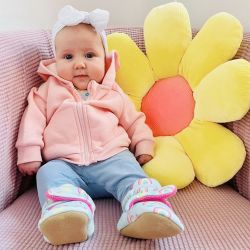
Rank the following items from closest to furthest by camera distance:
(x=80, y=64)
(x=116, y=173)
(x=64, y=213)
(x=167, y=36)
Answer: (x=64, y=213) < (x=116, y=173) < (x=80, y=64) < (x=167, y=36)

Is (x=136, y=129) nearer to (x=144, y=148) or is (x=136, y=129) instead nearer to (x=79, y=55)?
(x=144, y=148)

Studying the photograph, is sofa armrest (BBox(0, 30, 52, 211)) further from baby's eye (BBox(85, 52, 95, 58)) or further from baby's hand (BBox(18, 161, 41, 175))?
baby's eye (BBox(85, 52, 95, 58))

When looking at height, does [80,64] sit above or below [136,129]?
above

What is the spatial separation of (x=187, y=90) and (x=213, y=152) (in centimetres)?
20

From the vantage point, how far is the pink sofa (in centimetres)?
82

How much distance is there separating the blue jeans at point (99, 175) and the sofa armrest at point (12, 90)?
86 mm

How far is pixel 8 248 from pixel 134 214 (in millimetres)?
243

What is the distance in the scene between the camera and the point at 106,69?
1188 millimetres

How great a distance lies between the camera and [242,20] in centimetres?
141

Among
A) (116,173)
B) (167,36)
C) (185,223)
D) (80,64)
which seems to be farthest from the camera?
(167,36)

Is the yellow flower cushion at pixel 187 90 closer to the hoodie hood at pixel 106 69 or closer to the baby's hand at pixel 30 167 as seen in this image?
the hoodie hood at pixel 106 69

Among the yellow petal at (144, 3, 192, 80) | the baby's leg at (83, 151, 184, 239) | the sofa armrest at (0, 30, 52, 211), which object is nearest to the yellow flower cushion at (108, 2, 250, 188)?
the yellow petal at (144, 3, 192, 80)

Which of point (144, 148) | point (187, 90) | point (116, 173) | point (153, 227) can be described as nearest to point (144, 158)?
point (144, 148)

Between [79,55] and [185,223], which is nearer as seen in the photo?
[185,223]
